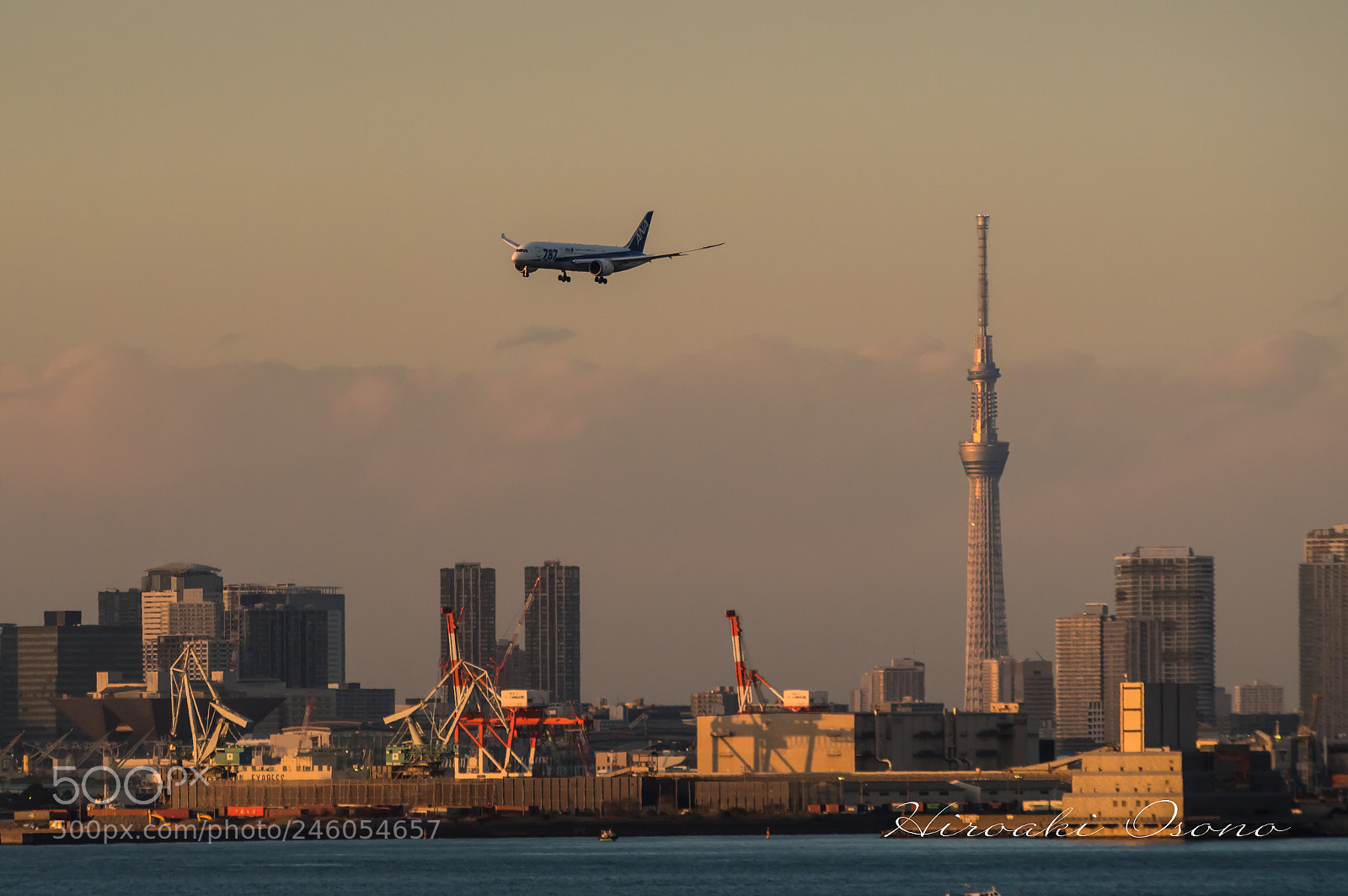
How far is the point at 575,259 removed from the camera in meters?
185

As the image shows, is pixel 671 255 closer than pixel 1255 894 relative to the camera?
Yes

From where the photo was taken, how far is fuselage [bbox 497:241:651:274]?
18212cm

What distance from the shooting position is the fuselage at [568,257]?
182125 millimetres

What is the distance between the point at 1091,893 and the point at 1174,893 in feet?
23.8

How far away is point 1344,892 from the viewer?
647ft

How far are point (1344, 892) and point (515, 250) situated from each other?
89.3 m

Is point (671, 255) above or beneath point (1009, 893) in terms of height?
above

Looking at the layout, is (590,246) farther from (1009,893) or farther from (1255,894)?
(1255,894)

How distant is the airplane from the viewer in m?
182

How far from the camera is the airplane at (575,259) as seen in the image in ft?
598

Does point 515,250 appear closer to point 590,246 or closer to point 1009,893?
point 590,246

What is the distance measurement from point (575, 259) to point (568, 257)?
707 mm

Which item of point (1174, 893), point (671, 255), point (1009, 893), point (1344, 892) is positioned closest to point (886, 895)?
point (1009, 893)

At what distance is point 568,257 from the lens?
184250 millimetres
